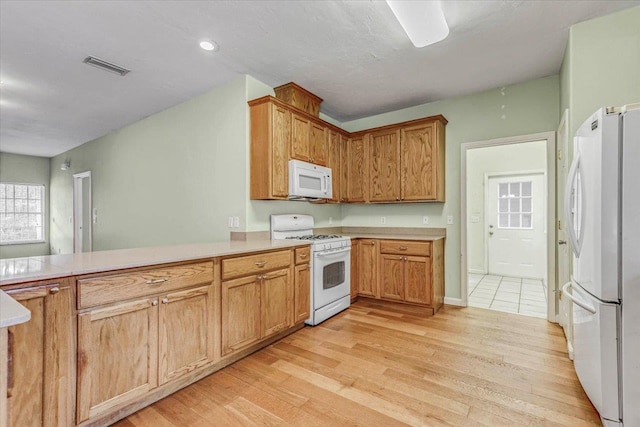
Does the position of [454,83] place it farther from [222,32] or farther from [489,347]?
[489,347]

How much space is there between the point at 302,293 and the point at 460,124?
9.22ft

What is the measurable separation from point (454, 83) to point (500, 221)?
10.9 ft

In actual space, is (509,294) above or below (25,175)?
below

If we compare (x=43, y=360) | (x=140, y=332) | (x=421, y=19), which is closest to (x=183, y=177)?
(x=140, y=332)

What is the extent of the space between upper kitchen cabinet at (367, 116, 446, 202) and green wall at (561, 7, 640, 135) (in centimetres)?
140

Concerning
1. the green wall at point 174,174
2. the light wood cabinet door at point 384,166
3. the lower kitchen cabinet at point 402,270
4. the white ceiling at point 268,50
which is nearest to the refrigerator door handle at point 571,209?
the white ceiling at point 268,50

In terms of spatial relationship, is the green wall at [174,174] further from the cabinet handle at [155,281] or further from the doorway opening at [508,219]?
the doorway opening at [508,219]

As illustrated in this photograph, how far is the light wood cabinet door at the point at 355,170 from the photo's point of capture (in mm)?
4199

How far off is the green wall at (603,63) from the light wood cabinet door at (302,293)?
257 cm

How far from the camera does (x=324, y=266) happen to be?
324 centimetres

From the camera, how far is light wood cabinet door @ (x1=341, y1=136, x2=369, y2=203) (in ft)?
13.8

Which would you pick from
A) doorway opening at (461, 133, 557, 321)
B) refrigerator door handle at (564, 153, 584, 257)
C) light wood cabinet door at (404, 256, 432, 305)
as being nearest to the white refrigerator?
refrigerator door handle at (564, 153, 584, 257)

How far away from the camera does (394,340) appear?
2.75 meters

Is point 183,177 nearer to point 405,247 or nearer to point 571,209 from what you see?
point 405,247
